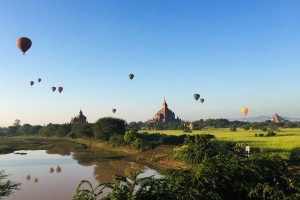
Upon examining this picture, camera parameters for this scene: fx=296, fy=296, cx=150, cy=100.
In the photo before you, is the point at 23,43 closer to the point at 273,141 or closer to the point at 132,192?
the point at 132,192

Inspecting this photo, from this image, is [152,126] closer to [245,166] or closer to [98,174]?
[98,174]

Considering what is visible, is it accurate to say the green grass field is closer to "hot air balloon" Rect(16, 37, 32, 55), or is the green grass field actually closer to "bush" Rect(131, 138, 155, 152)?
"bush" Rect(131, 138, 155, 152)

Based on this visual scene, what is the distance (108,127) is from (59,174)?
33503mm

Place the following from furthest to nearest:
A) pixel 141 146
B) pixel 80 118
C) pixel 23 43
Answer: pixel 80 118 → pixel 141 146 → pixel 23 43

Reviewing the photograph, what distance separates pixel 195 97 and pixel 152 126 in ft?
254

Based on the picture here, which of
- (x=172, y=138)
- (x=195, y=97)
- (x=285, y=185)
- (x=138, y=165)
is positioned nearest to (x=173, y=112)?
(x=195, y=97)

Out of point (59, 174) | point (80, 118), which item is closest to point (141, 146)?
point (59, 174)

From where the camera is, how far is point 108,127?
69.4 metres

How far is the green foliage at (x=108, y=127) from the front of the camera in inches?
2751

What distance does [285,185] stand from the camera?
12.1 m


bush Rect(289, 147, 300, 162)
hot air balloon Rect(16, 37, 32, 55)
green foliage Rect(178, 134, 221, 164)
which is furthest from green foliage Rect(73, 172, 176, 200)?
hot air balloon Rect(16, 37, 32, 55)

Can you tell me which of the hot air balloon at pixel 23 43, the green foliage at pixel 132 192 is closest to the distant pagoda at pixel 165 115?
the hot air balloon at pixel 23 43

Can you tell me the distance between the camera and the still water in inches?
1033

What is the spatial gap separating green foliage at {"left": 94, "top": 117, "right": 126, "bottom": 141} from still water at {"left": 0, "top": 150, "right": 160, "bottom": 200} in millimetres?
21685
